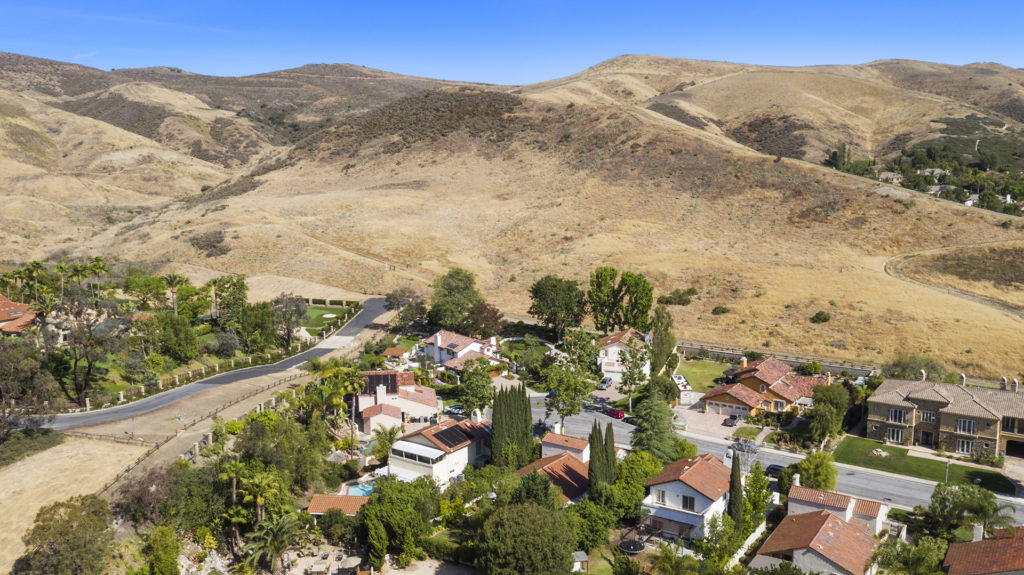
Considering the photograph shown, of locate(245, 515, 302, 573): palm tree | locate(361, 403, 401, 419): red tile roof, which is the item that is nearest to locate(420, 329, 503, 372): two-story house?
locate(361, 403, 401, 419): red tile roof

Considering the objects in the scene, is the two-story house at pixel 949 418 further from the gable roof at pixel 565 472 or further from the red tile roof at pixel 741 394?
the gable roof at pixel 565 472

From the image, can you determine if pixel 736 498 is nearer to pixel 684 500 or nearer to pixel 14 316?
pixel 684 500

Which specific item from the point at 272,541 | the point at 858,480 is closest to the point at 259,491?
the point at 272,541

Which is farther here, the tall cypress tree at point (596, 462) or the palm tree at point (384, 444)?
the palm tree at point (384, 444)

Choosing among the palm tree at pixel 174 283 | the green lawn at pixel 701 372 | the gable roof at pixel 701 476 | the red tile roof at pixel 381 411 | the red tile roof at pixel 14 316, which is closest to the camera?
the gable roof at pixel 701 476

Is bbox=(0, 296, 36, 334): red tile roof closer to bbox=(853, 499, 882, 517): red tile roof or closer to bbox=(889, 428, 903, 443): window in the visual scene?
bbox=(853, 499, 882, 517): red tile roof

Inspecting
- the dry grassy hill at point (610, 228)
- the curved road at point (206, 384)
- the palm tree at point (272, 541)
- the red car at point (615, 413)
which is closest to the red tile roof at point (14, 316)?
the curved road at point (206, 384)
